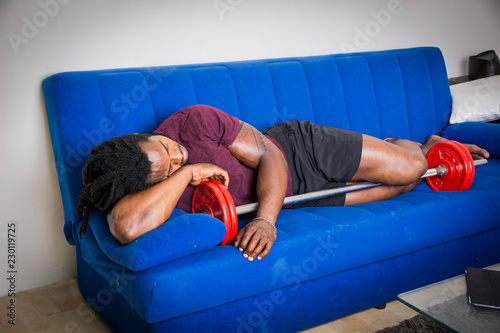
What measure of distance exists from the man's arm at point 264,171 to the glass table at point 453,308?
0.52 metres

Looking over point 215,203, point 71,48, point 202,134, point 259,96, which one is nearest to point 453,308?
point 215,203

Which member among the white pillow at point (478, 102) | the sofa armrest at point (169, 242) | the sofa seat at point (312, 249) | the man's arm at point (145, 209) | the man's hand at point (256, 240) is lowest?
the sofa seat at point (312, 249)

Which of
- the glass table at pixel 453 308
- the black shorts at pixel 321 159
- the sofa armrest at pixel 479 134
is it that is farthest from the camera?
the sofa armrest at pixel 479 134

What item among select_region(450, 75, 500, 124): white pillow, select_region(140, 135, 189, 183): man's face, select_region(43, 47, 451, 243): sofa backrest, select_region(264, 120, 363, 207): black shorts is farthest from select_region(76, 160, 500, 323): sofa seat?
select_region(450, 75, 500, 124): white pillow

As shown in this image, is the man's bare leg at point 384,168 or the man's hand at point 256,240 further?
the man's bare leg at point 384,168

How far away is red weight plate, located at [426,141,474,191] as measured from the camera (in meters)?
2.12

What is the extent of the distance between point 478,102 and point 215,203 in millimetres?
2001

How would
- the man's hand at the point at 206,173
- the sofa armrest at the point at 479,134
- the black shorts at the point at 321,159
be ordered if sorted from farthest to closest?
the sofa armrest at the point at 479,134 → the black shorts at the point at 321,159 → the man's hand at the point at 206,173

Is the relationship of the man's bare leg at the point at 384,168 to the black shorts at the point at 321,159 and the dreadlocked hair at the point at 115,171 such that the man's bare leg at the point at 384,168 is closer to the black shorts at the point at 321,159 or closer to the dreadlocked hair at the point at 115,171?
the black shorts at the point at 321,159

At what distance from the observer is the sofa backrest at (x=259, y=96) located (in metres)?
1.94

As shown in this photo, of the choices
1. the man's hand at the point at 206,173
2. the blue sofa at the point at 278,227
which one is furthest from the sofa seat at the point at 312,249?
the man's hand at the point at 206,173

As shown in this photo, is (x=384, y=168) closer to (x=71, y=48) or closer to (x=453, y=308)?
(x=453, y=308)

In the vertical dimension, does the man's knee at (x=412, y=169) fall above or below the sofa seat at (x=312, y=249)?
above

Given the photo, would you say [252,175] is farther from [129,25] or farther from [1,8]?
[1,8]
